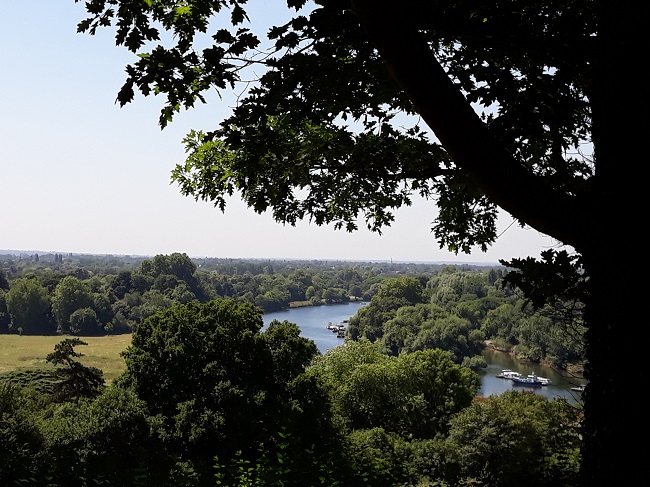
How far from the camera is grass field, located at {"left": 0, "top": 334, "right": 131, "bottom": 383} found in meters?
46.0

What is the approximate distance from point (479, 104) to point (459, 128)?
3.99 feet

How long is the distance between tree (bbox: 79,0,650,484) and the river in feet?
29.1

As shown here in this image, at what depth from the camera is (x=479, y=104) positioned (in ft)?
9.53

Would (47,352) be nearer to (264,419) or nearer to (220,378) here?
(220,378)

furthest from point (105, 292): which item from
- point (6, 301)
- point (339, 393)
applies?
point (339, 393)

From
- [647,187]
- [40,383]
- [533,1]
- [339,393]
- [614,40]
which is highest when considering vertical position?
[533,1]

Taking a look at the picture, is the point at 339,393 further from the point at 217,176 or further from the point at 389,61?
the point at 389,61

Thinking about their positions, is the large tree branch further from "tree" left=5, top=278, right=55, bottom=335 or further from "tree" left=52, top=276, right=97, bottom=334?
"tree" left=5, top=278, right=55, bottom=335

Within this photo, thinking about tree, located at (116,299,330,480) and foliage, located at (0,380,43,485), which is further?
tree, located at (116,299,330,480)

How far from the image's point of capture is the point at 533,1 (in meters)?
2.79

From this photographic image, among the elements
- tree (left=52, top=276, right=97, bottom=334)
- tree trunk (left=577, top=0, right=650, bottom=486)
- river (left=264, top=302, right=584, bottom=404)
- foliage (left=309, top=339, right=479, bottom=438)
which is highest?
tree trunk (left=577, top=0, right=650, bottom=486)

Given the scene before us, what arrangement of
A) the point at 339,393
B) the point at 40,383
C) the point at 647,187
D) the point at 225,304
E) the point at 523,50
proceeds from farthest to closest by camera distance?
the point at 40,383 → the point at 339,393 → the point at 225,304 → the point at 523,50 → the point at 647,187

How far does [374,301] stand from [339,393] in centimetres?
5163

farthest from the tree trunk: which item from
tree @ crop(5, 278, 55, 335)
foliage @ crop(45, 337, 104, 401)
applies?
tree @ crop(5, 278, 55, 335)
